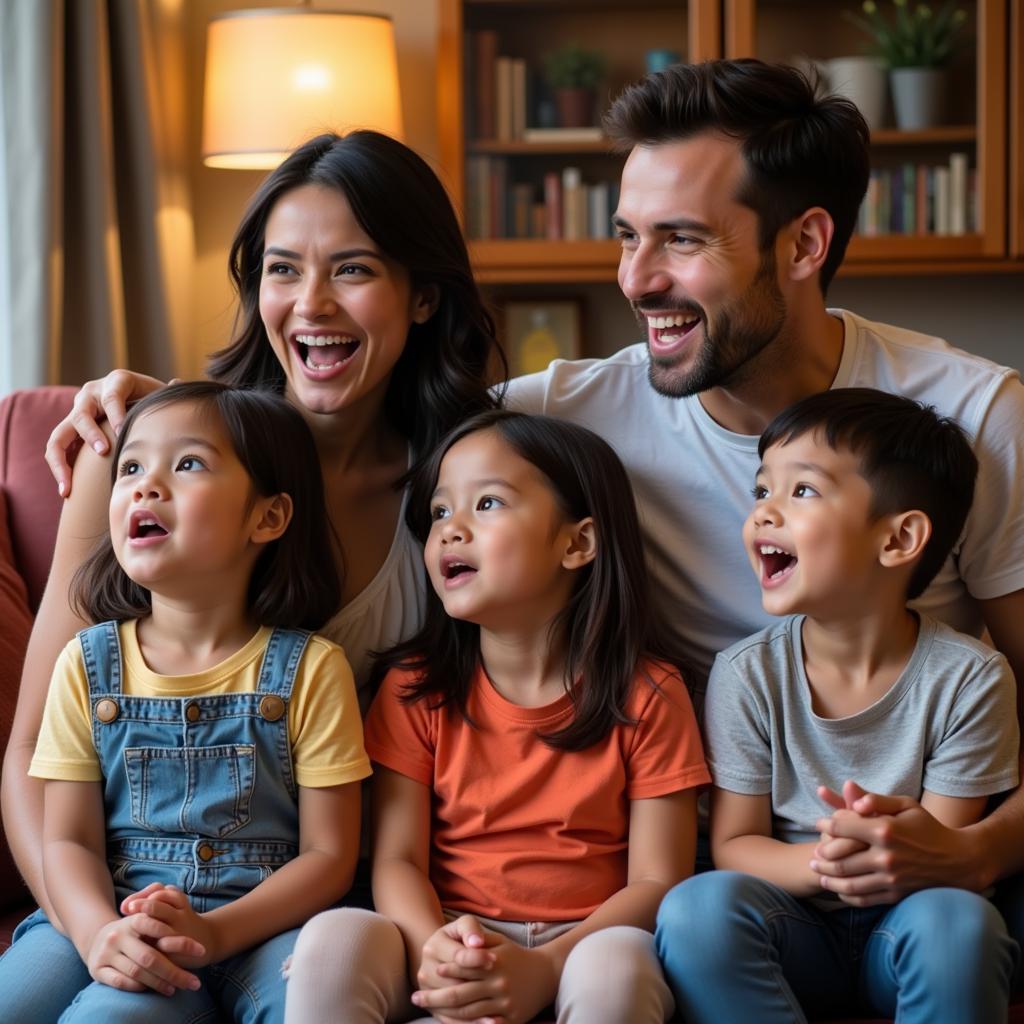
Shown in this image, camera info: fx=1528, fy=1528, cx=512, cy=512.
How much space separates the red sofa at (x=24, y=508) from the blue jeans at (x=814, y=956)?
3.13ft

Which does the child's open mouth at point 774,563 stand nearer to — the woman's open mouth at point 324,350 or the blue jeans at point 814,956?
the blue jeans at point 814,956

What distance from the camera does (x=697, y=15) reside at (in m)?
3.74

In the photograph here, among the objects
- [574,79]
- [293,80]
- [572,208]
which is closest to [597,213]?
[572,208]

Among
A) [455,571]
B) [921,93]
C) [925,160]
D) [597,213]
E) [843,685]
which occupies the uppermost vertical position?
[921,93]

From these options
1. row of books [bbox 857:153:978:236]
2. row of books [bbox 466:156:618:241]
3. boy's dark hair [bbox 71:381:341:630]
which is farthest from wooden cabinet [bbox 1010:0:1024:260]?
boy's dark hair [bbox 71:381:341:630]

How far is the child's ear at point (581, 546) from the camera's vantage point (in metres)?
1.76

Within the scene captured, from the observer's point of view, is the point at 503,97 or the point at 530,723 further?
the point at 503,97

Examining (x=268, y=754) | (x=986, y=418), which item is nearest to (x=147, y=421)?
(x=268, y=754)

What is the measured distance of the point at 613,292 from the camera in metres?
4.12

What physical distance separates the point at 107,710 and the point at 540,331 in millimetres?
2558

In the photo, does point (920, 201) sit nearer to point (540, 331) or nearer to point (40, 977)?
point (540, 331)

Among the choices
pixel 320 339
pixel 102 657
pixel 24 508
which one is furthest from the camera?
pixel 24 508

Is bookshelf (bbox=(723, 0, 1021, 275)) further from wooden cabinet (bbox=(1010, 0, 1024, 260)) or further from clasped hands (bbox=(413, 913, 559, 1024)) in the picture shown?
clasped hands (bbox=(413, 913, 559, 1024))

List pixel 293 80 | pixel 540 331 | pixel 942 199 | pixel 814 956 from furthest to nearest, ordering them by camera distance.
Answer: pixel 540 331
pixel 942 199
pixel 293 80
pixel 814 956
